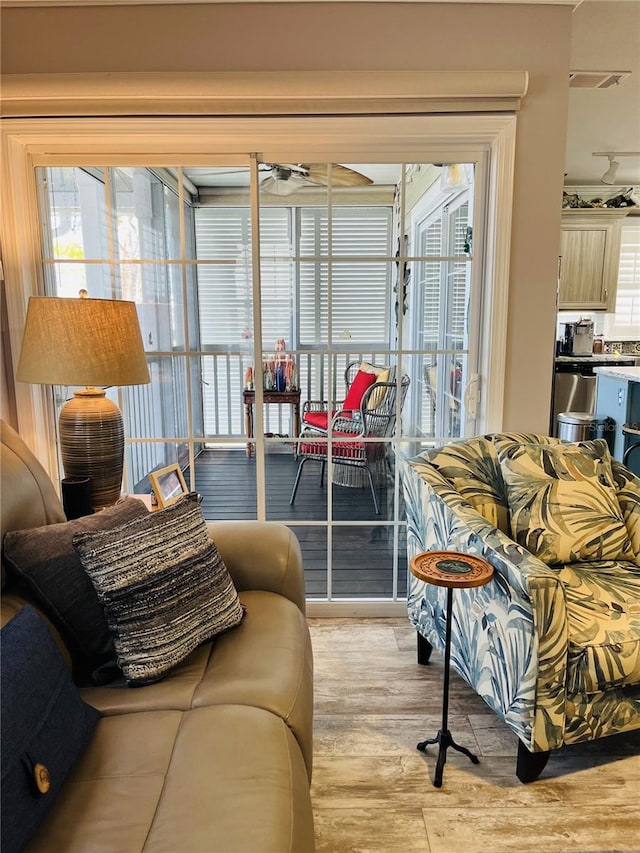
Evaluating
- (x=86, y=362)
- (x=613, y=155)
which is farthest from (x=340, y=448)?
(x=613, y=155)

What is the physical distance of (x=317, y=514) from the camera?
2.79m

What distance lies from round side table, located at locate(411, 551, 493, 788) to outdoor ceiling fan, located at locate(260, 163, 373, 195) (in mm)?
1616

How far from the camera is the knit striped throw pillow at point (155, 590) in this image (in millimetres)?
1367

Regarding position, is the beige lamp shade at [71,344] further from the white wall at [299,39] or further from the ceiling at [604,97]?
the ceiling at [604,97]

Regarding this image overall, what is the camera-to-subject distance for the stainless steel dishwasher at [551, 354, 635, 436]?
5.48m

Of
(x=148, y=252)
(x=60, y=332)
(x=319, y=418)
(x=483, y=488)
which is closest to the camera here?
(x=60, y=332)

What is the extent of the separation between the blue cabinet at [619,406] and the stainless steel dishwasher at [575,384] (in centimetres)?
108

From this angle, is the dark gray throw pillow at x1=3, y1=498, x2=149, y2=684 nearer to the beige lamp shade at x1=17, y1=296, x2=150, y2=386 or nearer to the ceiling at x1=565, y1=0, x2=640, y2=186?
the beige lamp shade at x1=17, y1=296, x2=150, y2=386

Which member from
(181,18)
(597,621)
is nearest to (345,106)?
(181,18)

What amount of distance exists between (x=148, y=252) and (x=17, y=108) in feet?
2.33

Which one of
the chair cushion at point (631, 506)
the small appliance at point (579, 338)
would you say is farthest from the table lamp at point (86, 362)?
the small appliance at point (579, 338)

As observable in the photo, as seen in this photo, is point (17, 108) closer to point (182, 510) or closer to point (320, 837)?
point (182, 510)

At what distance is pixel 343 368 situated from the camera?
254 cm

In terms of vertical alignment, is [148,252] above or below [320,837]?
above
